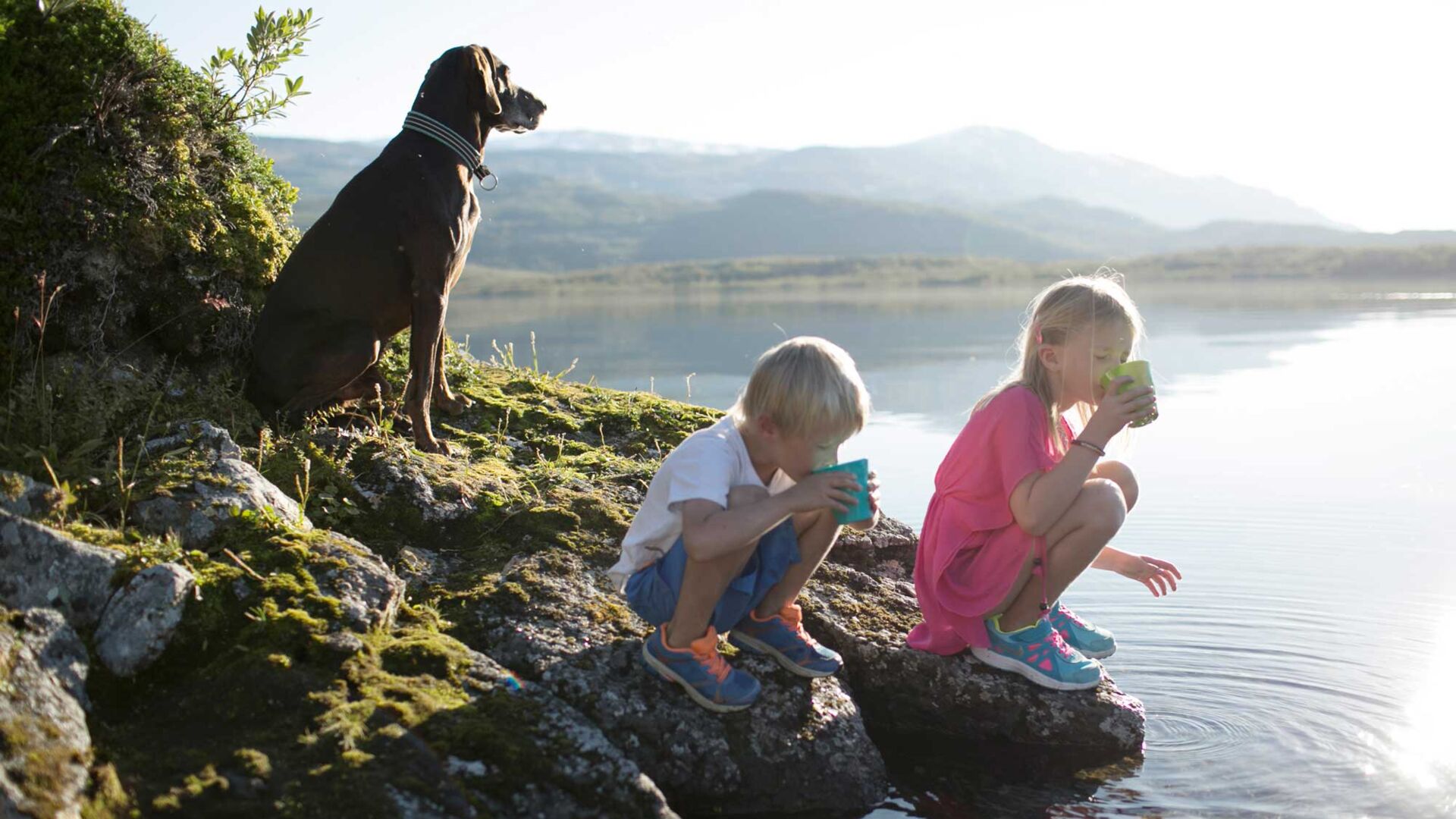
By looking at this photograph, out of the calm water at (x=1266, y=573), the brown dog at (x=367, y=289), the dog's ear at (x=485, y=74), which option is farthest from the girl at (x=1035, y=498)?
the dog's ear at (x=485, y=74)

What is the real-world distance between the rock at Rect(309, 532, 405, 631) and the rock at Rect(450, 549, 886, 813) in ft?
1.00

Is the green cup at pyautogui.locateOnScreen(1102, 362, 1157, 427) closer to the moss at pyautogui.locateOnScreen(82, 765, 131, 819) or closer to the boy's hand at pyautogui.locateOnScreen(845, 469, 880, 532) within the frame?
the boy's hand at pyautogui.locateOnScreen(845, 469, 880, 532)

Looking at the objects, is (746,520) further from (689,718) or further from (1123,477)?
(1123,477)

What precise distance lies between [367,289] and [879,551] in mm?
2756

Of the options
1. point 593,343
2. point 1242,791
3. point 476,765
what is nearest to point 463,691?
point 476,765

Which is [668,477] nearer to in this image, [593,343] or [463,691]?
[463,691]

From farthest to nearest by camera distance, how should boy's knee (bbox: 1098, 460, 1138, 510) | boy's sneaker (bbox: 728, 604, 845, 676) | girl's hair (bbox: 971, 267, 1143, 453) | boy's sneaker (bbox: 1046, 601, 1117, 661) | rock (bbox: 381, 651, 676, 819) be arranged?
boy's sneaker (bbox: 1046, 601, 1117, 661)
boy's knee (bbox: 1098, 460, 1138, 510)
girl's hair (bbox: 971, 267, 1143, 453)
boy's sneaker (bbox: 728, 604, 845, 676)
rock (bbox: 381, 651, 676, 819)

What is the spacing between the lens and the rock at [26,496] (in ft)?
12.4

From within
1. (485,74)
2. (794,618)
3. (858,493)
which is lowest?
(794,618)

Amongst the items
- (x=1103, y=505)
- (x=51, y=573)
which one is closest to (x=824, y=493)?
(x=1103, y=505)

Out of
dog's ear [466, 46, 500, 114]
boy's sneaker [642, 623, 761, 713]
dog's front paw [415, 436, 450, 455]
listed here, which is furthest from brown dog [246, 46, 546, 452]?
boy's sneaker [642, 623, 761, 713]

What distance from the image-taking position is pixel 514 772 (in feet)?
11.1

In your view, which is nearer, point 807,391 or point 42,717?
point 42,717

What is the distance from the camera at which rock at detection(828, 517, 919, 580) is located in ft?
18.1
